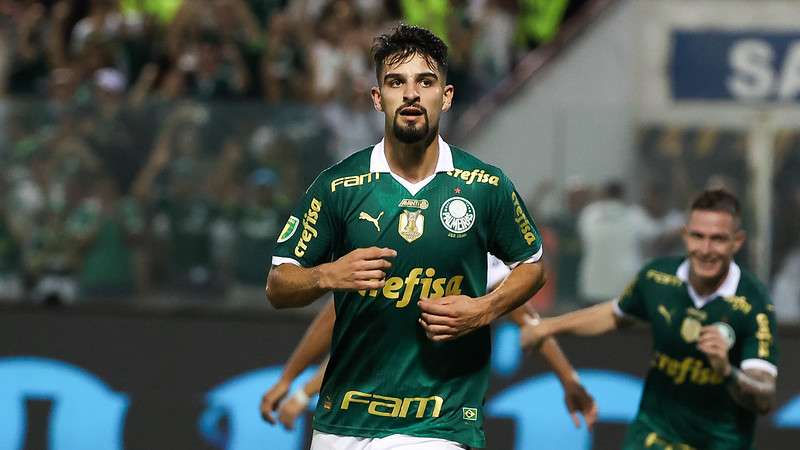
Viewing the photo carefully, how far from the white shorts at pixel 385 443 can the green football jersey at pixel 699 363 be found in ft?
5.83

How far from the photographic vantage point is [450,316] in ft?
17.1

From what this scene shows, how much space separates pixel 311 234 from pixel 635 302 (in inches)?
95.8

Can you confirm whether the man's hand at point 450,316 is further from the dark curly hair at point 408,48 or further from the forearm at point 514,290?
the dark curly hair at point 408,48

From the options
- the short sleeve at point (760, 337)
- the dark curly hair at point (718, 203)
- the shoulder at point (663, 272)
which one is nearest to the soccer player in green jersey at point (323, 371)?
the shoulder at point (663, 272)

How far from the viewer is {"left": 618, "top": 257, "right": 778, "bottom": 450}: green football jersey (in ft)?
22.5

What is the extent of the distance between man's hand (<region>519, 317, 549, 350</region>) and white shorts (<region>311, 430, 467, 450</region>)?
1713mm

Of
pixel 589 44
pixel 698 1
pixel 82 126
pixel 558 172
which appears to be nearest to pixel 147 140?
pixel 82 126

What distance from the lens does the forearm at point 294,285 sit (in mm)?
5254

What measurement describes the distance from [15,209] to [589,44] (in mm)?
4637

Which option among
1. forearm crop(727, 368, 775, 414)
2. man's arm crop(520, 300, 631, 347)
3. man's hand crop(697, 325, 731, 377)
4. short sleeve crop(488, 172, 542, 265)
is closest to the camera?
short sleeve crop(488, 172, 542, 265)

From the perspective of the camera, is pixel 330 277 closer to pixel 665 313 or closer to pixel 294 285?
pixel 294 285

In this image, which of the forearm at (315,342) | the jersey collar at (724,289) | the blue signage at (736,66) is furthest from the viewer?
the blue signage at (736,66)

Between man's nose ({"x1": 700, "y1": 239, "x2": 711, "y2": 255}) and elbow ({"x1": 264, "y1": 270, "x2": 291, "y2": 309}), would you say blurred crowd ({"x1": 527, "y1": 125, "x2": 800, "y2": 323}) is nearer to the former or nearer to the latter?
man's nose ({"x1": 700, "y1": 239, "x2": 711, "y2": 255})

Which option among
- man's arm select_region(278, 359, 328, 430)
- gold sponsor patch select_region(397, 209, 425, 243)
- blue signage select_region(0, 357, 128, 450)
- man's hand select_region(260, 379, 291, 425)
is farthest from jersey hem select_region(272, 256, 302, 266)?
blue signage select_region(0, 357, 128, 450)
